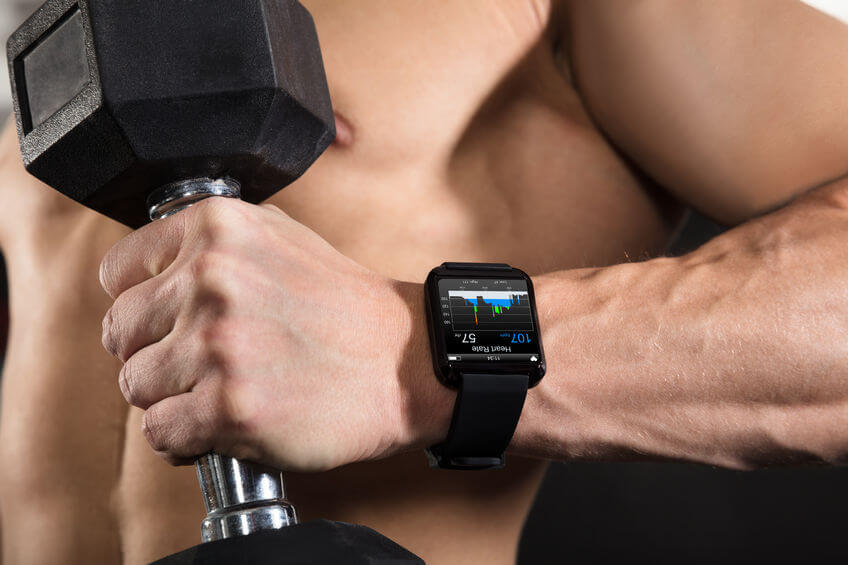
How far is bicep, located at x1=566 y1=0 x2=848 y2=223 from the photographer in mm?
572

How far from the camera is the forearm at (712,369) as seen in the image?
1.63 ft

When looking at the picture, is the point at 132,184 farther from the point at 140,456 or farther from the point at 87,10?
the point at 140,456

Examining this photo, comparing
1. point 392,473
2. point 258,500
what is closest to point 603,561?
point 392,473

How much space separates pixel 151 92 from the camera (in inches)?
17.5

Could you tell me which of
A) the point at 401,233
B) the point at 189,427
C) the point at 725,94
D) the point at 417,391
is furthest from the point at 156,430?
the point at 725,94

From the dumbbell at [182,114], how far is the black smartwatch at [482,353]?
0.09 metres

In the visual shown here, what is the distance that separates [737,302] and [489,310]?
0.17m

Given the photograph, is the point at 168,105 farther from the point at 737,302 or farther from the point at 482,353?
the point at 737,302

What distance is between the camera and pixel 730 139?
0.61 metres

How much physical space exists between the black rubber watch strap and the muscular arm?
0.02 m

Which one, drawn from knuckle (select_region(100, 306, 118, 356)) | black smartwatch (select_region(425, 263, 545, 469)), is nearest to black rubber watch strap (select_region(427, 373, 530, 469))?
black smartwatch (select_region(425, 263, 545, 469))

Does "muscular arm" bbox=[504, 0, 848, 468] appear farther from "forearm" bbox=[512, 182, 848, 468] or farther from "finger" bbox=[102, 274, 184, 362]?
"finger" bbox=[102, 274, 184, 362]

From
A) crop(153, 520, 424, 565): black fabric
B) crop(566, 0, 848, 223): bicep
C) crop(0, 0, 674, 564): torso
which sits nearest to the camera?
crop(153, 520, 424, 565): black fabric

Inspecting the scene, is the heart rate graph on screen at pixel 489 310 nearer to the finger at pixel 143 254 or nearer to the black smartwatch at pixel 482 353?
the black smartwatch at pixel 482 353
